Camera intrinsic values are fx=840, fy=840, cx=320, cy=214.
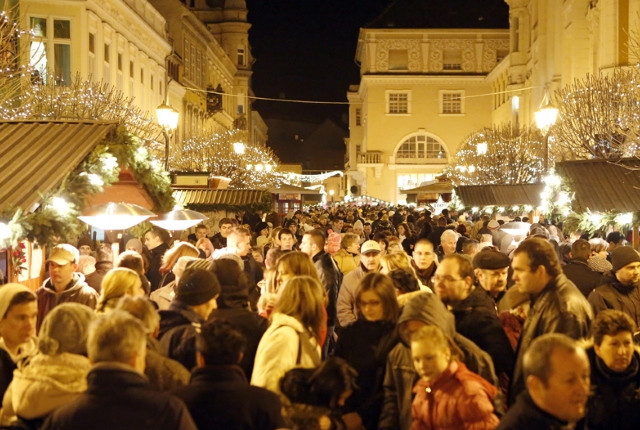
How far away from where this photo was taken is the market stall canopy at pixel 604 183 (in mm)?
13211

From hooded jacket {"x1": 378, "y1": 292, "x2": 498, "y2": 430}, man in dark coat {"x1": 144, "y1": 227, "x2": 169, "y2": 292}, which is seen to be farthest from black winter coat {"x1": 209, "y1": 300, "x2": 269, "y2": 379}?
man in dark coat {"x1": 144, "y1": 227, "x2": 169, "y2": 292}

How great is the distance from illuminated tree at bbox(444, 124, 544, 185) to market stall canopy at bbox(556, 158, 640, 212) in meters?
18.2

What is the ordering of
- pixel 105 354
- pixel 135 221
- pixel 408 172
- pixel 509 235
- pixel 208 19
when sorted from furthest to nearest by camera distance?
pixel 208 19 → pixel 408 172 → pixel 509 235 → pixel 135 221 → pixel 105 354

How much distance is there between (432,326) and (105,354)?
5.96 feet

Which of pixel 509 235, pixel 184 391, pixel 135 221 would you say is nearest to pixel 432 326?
pixel 184 391

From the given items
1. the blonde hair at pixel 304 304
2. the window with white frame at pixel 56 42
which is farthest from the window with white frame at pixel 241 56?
the blonde hair at pixel 304 304

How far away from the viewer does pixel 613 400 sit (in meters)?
4.95

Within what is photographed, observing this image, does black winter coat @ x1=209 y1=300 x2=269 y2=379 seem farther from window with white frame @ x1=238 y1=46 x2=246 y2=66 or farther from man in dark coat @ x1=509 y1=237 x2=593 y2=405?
window with white frame @ x1=238 y1=46 x2=246 y2=66

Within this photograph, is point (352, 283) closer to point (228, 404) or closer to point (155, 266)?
point (155, 266)

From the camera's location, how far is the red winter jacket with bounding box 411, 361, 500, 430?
14.5 feet

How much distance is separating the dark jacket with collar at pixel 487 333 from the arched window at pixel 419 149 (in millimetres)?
65508

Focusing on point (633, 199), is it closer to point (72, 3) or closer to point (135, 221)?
point (135, 221)

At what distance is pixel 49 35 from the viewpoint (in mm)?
27438

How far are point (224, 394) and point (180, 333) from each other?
1482mm
